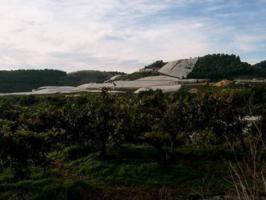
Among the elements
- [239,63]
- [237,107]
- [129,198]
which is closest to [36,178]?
[129,198]

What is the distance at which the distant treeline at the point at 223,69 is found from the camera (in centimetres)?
11275

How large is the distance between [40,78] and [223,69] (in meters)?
53.4

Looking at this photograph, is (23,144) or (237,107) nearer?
(23,144)

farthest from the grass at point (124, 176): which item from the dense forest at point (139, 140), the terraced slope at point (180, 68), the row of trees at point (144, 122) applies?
the terraced slope at point (180, 68)

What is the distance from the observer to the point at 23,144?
18.5 meters

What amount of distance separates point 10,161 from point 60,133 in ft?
41.4

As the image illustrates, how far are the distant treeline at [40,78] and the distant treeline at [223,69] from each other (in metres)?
40.9

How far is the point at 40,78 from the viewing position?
144 m

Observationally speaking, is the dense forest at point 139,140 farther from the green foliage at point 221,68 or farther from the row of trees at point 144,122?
the green foliage at point 221,68

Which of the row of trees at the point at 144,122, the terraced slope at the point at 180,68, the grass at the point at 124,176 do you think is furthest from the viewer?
the terraced slope at the point at 180,68

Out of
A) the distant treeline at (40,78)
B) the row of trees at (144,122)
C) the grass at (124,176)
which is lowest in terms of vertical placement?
the grass at (124,176)

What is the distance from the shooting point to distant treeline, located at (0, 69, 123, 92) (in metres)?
128

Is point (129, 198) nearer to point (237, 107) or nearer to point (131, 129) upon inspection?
point (131, 129)

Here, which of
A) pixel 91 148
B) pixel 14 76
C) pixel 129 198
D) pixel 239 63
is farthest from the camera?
pixel 14 76
